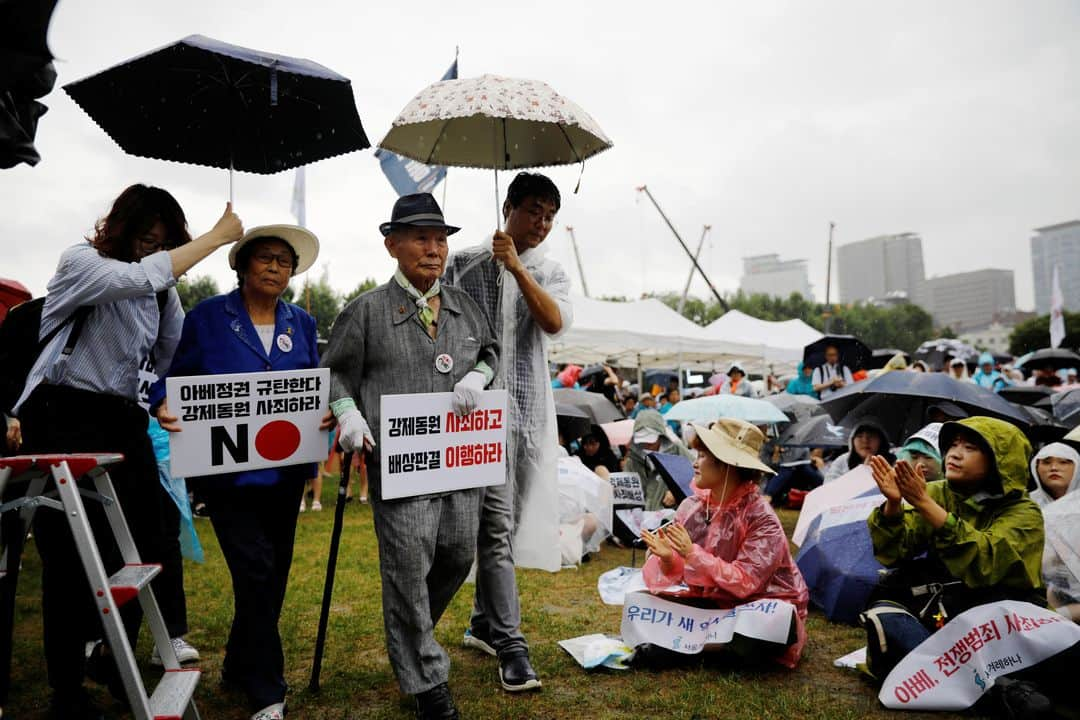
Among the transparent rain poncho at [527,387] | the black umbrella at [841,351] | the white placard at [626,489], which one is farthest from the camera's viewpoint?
the black umbrella at [841,351]

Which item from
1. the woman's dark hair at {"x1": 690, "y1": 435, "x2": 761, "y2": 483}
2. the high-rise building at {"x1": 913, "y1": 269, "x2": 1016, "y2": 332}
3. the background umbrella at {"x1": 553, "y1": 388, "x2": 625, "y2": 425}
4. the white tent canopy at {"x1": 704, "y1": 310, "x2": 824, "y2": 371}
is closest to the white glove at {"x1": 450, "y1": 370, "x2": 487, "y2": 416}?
the woman's dark hair at {"x1": 690, "y1": 435, "x2": 761, "y2": 483}

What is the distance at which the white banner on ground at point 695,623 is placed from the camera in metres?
3.51

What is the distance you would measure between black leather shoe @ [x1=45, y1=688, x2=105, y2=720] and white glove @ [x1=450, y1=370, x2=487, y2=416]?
1.81 meters

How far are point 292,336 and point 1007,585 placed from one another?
3257mm

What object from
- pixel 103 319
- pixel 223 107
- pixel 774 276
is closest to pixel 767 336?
pixel 223 107

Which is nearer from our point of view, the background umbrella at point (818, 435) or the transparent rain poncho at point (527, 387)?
the transparent rain poncho at point (527, 387)

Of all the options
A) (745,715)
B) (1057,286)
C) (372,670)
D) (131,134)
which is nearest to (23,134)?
(131,134)

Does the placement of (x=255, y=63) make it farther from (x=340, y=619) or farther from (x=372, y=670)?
(x=340, y=619)

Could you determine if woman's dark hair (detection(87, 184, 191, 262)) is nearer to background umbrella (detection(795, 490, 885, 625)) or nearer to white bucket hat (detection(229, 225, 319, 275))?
white bucket hat (detection(229, 225, 319, 275))

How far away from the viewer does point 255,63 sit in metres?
3.22

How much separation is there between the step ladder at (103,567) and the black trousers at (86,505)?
0.19 m

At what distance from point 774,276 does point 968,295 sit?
55.4 meters

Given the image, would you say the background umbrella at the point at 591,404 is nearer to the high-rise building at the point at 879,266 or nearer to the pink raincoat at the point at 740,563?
the pink raincoat at the point at 740,563

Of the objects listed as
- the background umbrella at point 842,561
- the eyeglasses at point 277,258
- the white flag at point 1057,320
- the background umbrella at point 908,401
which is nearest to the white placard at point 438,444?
the eyeglasses at point 277,258
